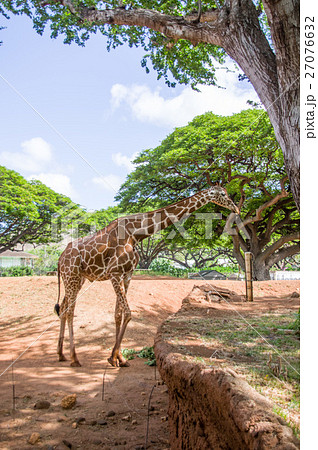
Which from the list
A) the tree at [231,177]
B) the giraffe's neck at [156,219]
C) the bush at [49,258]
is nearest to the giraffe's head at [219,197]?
the giraffe's neck at [156,219]

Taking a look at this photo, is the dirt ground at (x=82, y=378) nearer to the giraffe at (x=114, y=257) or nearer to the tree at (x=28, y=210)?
the giraffe at (x=114, y=257)

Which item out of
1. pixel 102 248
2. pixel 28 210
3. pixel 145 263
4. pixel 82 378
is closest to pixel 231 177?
pixel 102 248

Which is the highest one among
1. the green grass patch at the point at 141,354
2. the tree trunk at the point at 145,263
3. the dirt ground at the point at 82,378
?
the tree trunk at the point at 145,263

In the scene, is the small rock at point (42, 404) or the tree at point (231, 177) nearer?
the small rock at point (42, 404)

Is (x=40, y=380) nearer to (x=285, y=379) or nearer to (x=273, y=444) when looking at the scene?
(x=285, y=379)

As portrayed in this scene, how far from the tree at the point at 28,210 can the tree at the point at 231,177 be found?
4874 mm

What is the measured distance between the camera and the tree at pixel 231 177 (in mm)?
14430

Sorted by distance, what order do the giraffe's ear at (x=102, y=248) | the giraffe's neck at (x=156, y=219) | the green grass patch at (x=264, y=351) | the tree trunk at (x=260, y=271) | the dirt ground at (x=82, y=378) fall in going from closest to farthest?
the green grass patch at (x=264, y=351)
the dirt ground at (x=82, y=378)
the giraffe's ear at (x=102, y=248)
the giraffe's neck at (x=156, y=219)
the tree trunk at (x=260, y=271)

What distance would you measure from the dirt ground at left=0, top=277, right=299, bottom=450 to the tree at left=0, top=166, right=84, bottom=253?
27.6ft

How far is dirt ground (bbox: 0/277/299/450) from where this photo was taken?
3049 millimetres

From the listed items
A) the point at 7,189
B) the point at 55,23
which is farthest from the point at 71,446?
the point at 7,189

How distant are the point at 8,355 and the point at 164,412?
3.92 m

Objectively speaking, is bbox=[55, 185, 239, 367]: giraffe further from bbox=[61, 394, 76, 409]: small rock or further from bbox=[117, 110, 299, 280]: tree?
bbox=[117, 110, 299, 280]: tree

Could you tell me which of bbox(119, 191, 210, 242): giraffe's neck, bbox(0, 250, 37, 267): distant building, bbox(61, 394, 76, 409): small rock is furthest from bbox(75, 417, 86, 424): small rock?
bbox(0, 250, 37, 267): distant building
